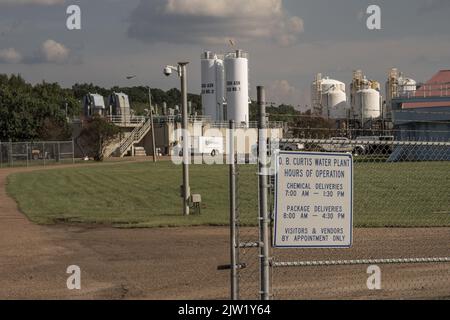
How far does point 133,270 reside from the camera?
40.1ft

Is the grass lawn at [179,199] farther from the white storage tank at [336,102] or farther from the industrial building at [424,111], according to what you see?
the white storage tank at [336,102]

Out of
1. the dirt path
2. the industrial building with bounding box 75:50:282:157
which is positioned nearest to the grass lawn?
the dirt path

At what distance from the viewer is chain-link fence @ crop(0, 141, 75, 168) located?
210ft

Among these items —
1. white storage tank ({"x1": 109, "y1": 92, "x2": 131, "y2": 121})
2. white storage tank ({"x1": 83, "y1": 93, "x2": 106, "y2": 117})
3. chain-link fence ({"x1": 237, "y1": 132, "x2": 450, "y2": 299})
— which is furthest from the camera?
white storage tank ({"x1": 83, "y1": 93, "x2": 106, "y2": 117})

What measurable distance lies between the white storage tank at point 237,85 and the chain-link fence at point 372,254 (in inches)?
2081

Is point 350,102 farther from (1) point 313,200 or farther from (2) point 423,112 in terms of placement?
(1) point 313,200

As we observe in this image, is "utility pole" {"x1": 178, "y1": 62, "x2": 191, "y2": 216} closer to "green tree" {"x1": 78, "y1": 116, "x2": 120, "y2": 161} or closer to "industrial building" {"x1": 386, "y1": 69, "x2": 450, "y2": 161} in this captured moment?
"industrial building" {"x1": 386, "y1": 69, "x2": 450, "y2": 161}

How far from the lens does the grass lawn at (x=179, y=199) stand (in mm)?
20000

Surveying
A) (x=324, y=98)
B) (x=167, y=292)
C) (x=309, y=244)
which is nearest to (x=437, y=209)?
(x=167, y=292)

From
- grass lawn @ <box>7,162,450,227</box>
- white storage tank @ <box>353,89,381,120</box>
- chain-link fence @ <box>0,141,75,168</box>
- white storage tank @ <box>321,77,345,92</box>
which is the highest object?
white storage tank @ <box>321,77,345,92</box>

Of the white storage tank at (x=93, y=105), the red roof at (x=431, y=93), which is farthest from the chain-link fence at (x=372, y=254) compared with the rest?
the white storage tank at (x=93, y=105)

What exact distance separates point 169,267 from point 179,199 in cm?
1438

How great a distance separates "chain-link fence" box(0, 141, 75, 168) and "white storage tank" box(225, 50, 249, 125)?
18.7 m
